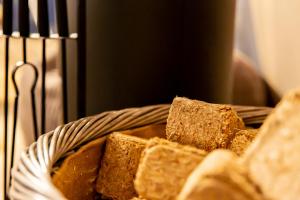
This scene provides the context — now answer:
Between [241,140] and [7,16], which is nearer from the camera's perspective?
[241,140]

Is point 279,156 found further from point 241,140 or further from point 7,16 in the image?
point 7,16

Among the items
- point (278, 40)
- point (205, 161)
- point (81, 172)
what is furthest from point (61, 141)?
point (278, 40)

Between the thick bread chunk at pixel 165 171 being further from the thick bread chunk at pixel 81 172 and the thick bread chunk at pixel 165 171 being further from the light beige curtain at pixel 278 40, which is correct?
the light beige curtain at pixel 278 40

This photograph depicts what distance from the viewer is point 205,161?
1.57 ft

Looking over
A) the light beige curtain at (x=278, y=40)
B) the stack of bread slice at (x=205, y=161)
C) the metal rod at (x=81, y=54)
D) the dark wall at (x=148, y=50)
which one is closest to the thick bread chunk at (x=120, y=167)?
the stack of bread slice at (x=205, y=161)

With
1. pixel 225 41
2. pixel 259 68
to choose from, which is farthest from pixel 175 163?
pixel 259 68

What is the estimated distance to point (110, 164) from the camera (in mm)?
795

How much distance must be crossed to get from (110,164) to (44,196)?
0.25 meters

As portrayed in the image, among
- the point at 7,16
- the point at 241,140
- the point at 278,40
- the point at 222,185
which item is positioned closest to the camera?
the point at 222,185

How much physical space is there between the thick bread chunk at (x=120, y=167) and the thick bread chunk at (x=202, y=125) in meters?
0.07

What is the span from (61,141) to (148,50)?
49cm

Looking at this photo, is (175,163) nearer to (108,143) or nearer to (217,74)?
(108,143)

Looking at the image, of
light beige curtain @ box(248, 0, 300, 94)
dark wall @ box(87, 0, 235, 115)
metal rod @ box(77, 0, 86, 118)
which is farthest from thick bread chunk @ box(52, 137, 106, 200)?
light beige curtain @ box(248, 0, 300, 94)

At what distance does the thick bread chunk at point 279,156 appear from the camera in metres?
0.43
